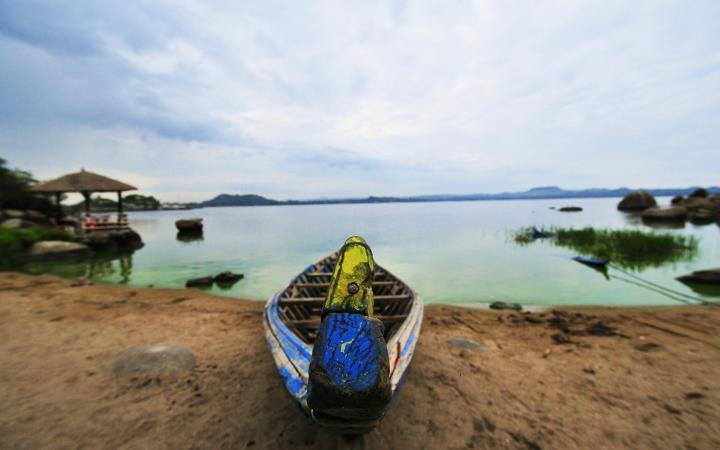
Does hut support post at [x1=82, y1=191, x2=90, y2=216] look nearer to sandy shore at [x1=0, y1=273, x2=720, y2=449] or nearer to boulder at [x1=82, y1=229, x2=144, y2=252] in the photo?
boulder at [x1=82, y1=229, x2=144, y2=252]

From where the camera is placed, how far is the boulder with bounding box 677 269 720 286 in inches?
479

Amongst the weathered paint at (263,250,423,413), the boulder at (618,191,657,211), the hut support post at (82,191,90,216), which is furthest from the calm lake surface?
→ the boulder at (618,191,657,211)

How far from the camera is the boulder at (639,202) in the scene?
63.2 m

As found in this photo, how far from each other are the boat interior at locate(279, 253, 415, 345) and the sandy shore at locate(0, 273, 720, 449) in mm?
776

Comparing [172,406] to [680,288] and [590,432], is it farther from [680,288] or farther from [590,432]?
[680,288]

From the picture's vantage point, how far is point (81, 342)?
5.94 metres

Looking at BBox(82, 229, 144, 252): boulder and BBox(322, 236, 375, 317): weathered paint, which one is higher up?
BBox(322, 236, 375, 317): weathered paint

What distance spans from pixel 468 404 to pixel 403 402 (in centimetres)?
92

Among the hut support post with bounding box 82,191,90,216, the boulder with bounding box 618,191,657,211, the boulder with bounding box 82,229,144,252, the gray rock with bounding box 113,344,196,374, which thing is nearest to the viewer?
the gray rock with bounding box 113,344,196,374

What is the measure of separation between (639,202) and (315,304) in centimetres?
8355

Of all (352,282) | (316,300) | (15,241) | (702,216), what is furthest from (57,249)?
(702,216)

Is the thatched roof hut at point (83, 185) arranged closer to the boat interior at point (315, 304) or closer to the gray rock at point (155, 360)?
the boat interior at point (315, 304)

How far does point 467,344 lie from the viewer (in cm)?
634

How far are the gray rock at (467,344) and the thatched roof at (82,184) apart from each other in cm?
2703
